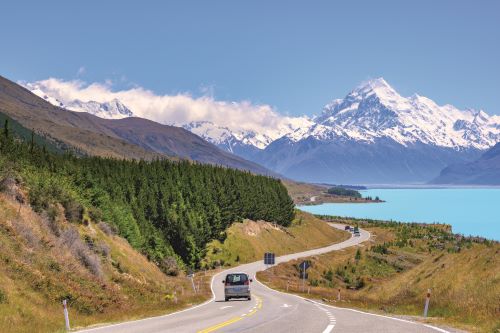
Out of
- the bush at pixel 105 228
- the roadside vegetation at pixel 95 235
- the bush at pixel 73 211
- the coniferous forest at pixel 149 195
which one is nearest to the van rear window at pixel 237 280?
the roadside vegetation at pixel 95 235

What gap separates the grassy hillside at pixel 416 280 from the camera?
2606 centimetres

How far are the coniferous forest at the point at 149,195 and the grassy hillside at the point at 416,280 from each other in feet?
50.5

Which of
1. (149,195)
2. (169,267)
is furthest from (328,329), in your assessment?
(149,195)

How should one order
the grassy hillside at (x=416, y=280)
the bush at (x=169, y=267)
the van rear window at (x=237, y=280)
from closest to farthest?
1. the grassy hillside at (x=416, y=280)
2. the van rear window at (x=237, y=280)
3. the bush at (x=169, y=267)

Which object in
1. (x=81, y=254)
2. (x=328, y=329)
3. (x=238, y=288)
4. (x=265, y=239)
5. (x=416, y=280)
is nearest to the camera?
(x=328, y=329)

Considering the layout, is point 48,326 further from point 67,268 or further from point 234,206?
point 234,206

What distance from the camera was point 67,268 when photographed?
109 ft

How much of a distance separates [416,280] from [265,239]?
238ft

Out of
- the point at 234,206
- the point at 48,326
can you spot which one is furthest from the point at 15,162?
the point at 234,206

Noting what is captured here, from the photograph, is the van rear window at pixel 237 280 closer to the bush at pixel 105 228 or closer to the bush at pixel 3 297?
the bush at pixel 105 228

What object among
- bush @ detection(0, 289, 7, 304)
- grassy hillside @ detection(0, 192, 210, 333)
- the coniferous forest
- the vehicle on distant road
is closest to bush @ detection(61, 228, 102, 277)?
grassy hillside @ detection(0, 192, 210, 333)

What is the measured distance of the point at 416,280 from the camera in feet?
145

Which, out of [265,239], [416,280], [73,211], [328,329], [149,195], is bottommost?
[265,239]

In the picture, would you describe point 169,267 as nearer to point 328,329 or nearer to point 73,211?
point 73,211
